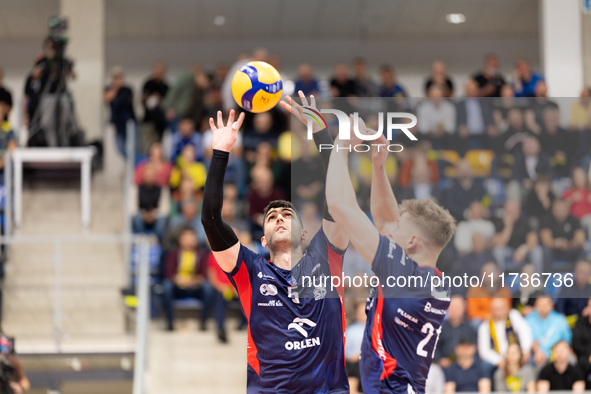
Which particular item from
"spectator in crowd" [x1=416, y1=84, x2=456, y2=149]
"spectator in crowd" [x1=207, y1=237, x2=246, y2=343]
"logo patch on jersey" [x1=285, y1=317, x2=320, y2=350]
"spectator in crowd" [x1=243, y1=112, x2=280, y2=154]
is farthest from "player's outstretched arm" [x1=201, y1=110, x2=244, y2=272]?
"spectator in crowd" [x1=243, y1=112, x2=280, y2=154]

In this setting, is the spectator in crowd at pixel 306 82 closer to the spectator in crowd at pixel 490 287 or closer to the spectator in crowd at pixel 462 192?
the spectator in crowd at pixel 490 287

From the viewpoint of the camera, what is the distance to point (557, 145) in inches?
227

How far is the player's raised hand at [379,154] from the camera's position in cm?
513

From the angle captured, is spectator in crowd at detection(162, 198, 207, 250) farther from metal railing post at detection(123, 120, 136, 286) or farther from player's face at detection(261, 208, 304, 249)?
player's face at detection(261, 208, 304, 249)

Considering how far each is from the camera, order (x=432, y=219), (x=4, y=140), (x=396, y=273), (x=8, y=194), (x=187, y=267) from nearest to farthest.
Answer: (x=396, y=273) → (x=432, y=219) → (x=187, y=267) → (x=8, y=194) → (x=4, y=140)

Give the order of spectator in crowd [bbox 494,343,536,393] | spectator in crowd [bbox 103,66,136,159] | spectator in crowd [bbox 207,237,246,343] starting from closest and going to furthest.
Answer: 1. spectator in crowd [bbox 494,343,536,393]
2. spectator in crowd [bbox 207,237,246,343]
3. spectator in crowd [bbox 103,66,136,159]

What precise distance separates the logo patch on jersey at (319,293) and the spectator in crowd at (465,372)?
3.78 meters

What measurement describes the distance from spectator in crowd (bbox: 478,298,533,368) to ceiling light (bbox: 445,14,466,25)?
9.92m

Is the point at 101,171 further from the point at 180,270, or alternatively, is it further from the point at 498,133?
the point at 498,133

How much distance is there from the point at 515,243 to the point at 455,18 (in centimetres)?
1258

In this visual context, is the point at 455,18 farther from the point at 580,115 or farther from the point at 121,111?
the point at 580,115

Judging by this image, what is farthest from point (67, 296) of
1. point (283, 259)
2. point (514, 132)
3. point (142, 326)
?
point (514, 132)

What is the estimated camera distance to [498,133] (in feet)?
18.6

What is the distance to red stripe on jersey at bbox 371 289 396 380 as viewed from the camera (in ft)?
15.8
